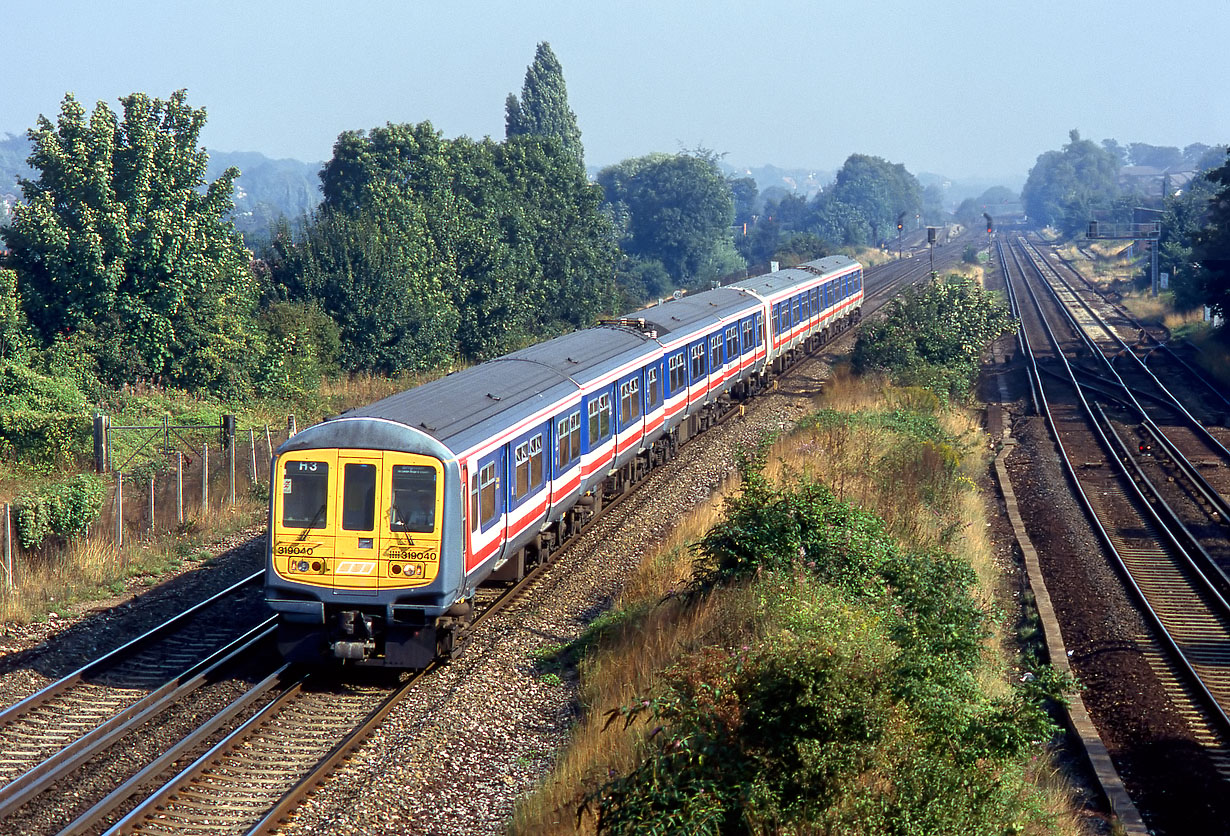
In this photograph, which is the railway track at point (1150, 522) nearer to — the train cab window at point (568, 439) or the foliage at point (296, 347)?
the train cab window at point (568, 439)

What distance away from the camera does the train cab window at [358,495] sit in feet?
39.9

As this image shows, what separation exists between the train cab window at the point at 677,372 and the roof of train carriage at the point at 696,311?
44 centimetres

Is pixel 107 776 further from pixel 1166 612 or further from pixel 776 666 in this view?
pixel 1166 612

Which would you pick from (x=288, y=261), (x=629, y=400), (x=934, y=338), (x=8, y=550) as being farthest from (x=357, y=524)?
(x=934, y=338)

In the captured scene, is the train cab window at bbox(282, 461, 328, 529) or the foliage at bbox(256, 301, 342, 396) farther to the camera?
the foliage at bbox(256, 301, 342, 396)

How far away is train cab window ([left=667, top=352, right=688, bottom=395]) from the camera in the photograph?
77.1 ft

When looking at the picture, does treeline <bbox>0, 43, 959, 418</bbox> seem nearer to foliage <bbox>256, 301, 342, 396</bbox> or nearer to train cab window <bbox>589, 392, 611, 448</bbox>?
foliage <bbox>256, 301, 342, 396</bbox>

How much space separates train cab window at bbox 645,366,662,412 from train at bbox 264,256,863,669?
4.97ft

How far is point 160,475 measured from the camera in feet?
71.7

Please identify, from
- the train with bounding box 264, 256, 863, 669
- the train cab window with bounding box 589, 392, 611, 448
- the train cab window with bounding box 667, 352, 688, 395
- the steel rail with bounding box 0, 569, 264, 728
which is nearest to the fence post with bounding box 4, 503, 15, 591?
the steel rail with bounding box 0, 569, 264, 728

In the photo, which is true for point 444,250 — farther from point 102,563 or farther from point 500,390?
point 500,390

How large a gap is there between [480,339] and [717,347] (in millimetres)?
16132

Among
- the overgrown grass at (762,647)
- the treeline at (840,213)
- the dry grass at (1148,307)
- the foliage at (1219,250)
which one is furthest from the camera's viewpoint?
the treeline at (840,213)

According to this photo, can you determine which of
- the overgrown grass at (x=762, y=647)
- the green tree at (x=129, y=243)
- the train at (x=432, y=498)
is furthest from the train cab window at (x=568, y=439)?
the green tree at (x=129, y=243)
